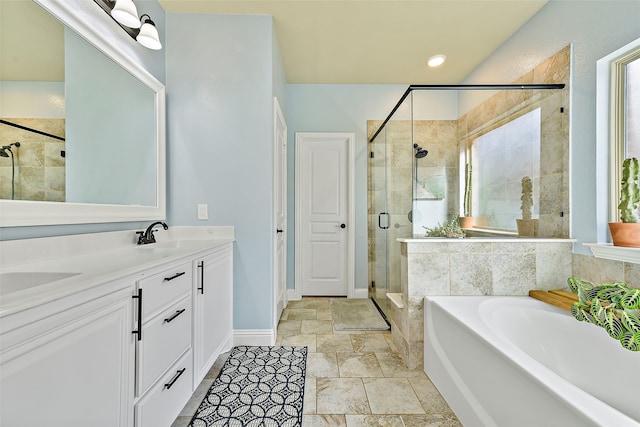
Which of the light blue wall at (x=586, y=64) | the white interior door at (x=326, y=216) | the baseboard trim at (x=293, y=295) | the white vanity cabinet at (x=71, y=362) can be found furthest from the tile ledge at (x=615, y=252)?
the baseboard trim at (x=293, y=295)

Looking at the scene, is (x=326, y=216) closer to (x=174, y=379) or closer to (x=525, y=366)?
(x=174, y=379)

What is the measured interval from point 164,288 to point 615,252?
7.86ft

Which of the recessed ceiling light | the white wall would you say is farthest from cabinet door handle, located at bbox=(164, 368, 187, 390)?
the recessed ceiling light

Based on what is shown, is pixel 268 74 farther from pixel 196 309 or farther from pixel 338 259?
pixel 338 259

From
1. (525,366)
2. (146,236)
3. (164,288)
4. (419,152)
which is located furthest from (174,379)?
(419,152)

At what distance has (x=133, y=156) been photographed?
1904 mm

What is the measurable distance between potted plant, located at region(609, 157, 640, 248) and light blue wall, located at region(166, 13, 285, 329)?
2.19 m

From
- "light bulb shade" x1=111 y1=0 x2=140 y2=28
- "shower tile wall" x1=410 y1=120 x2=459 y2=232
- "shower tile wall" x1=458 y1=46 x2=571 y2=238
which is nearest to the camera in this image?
"light bulb shade" x1=111 y1=0 x2=140 y2=28

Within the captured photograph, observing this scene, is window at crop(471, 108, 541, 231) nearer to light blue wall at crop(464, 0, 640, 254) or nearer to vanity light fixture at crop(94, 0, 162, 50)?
light blue wall at crop(464, 0, 640, 254)

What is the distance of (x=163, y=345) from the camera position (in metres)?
1.27

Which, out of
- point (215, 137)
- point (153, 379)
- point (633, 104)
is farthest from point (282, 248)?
point (633, 104)

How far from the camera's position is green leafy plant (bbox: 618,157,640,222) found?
58.4 inches

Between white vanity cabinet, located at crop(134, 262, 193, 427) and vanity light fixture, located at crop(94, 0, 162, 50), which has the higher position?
vanity light fixture, located at crop(94, 0, 162, 50)

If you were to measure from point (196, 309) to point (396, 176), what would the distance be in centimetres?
190
